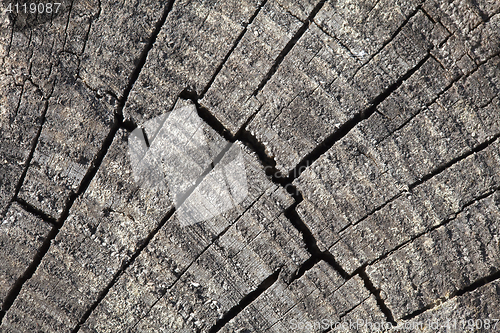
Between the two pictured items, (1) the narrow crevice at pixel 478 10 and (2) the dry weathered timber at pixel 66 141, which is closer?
(1) the narrow crevice at pixel 478 10

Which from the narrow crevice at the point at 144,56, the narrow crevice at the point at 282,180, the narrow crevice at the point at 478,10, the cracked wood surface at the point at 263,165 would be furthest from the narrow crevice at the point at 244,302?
the narrow crevice at the point at 478,10

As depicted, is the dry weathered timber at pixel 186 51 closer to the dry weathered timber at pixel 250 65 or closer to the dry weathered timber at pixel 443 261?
the dry weathered timber at pixel 250 65

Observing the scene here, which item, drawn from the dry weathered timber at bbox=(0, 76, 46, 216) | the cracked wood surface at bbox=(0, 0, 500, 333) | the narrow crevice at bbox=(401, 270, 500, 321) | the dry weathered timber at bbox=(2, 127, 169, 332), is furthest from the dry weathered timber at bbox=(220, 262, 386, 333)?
the dry weathered timber at bbox=(0, 76, 46, 216)

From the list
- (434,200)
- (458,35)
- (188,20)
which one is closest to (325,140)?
(434,200)

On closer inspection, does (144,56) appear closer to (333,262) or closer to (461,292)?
(333,262)

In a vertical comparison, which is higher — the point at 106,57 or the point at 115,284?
the point at 106,57

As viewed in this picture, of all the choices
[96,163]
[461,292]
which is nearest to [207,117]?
[96,163]

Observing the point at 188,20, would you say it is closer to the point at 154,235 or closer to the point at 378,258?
the point at 154,235
